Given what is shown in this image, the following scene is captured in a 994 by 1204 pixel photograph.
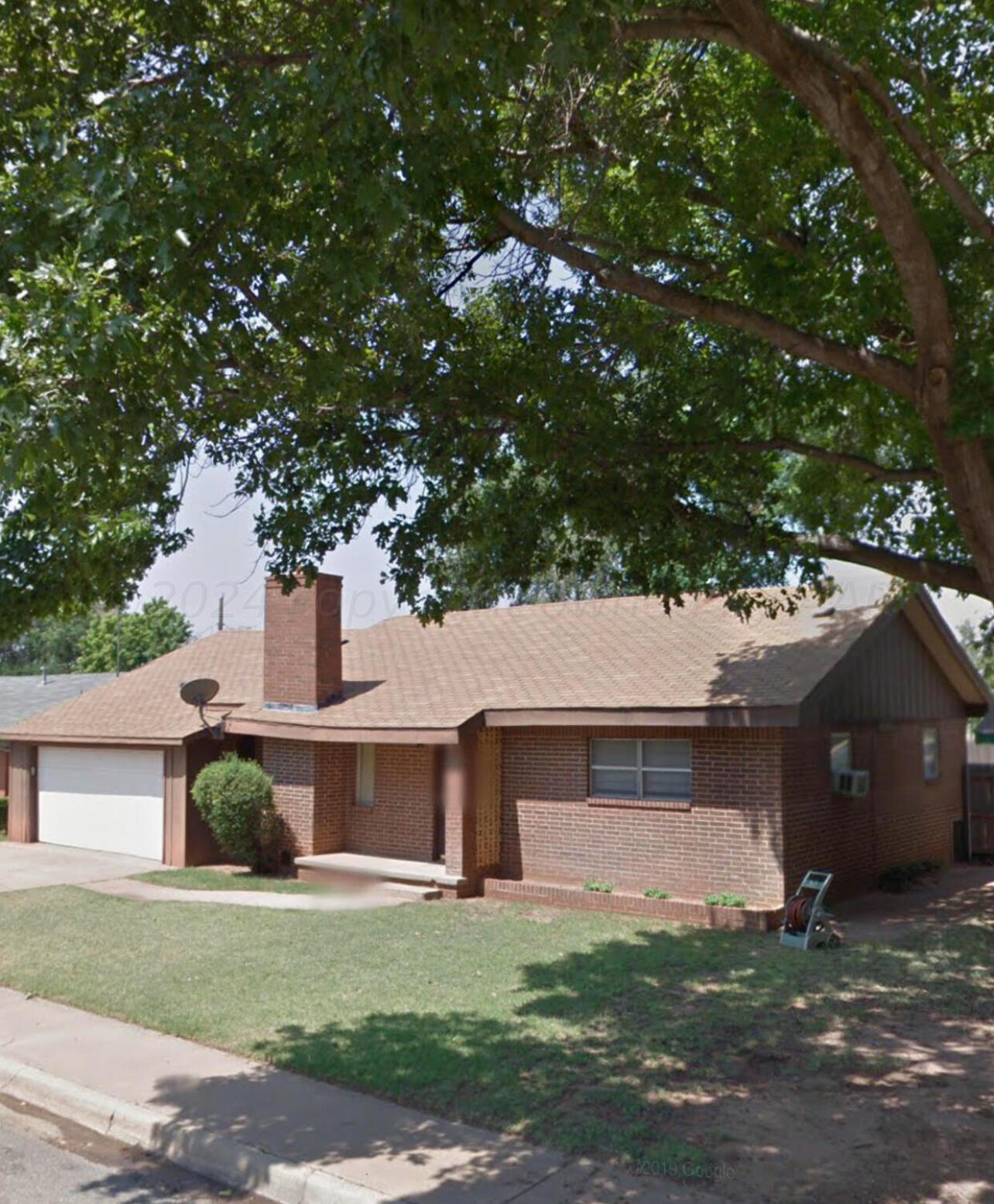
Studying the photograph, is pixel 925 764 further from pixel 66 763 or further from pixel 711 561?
pixel 66 763

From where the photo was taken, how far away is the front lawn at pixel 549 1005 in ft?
23.0

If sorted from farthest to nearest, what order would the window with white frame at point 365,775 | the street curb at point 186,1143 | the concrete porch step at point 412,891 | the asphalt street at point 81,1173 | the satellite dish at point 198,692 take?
1. the satellite dish at point 198,692
2. the window with white frame at point 365,775
3. the concrete porch step at point 412,891
4. the asphalt street at point 81,1173
5. the street curb at point 186,1143

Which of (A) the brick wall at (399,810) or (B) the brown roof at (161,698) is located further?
(B) the brown roof at (161,698)

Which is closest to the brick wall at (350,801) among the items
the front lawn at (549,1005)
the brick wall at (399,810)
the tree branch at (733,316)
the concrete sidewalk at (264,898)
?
the brick wall at (399,810)

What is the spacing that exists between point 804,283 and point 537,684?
8221 millimetres

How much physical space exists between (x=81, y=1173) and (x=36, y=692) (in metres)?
28.0

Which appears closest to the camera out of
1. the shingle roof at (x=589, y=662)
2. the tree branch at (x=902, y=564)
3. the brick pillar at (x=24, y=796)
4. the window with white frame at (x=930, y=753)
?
the tree branch at (x=902, y=564)

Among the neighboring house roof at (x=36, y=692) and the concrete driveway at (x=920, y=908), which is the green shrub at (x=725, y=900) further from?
the neighboring house roof at (x=36, y=692)

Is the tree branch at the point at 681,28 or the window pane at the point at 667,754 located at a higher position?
the tree branch at the point at 681,28

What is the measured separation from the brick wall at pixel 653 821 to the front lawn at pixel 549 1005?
1091mm

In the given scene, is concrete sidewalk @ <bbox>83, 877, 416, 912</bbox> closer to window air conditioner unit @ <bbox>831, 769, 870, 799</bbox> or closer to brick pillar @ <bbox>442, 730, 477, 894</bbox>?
brick pillar @ <bbox>442, 730, 477, 894</bbox>

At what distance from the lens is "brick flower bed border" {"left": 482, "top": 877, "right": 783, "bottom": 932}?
12.9 metres

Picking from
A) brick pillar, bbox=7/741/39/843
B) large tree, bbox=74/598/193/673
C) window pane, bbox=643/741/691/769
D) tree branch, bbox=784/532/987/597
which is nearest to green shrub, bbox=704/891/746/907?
window pane, bbox=643/741/691/769

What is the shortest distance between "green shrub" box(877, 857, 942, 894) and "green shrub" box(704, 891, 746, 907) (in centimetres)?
322
